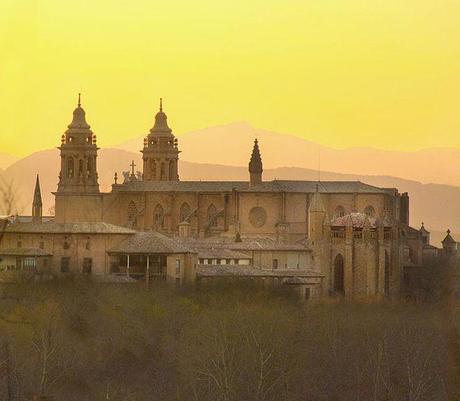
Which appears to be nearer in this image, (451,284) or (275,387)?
(275,387)

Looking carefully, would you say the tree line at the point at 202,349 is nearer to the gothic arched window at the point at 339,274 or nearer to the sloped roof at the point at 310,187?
the gothic arched window at the point at 339,274

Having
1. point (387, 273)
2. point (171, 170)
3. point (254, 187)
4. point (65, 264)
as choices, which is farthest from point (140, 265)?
point (171, 170)

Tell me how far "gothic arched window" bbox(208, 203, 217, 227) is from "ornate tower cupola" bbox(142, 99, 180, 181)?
1394cm

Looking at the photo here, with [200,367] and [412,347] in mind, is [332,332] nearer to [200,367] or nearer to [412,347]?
[412,347]

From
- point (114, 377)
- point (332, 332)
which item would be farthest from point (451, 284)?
point (114, 377)

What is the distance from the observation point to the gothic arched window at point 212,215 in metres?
121

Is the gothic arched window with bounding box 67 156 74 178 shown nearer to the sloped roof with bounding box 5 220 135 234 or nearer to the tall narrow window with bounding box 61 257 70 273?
the sloped roof with bounding box 5 220 135 234

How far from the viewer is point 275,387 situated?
70.3 meters

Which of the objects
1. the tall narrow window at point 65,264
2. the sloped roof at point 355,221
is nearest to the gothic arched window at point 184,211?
the sloped roof at point 355,221

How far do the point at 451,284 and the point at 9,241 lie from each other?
21606 mm

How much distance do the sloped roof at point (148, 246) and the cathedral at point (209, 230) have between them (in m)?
0.06

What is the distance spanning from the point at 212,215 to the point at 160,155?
15913mm

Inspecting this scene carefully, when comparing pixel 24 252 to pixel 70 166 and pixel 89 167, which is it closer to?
pixel 70 166

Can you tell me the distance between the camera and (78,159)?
12631 cm
